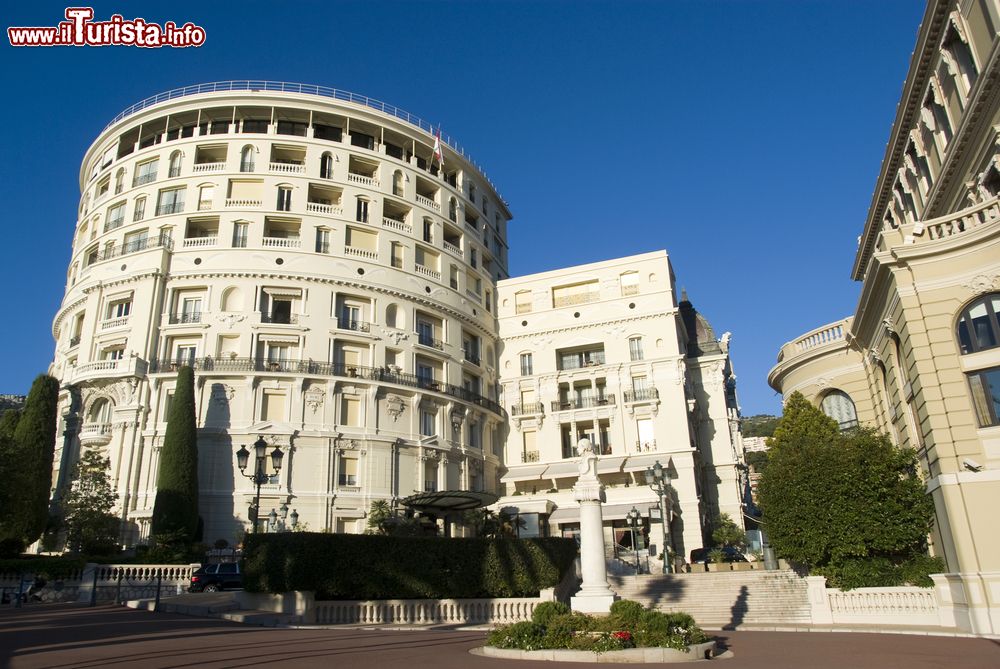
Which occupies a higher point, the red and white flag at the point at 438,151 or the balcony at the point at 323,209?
the red and white flag at the point at 438,151

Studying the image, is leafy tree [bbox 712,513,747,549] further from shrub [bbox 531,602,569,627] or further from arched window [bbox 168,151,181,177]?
arched window [bbox 168,151,181,177]

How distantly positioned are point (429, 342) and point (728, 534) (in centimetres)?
2132

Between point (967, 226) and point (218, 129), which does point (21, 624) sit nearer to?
point (967, 226)

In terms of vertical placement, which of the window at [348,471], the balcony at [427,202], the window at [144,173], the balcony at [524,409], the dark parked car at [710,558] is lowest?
the dark parked car at [710,558]

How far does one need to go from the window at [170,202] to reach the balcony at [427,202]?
1458cm

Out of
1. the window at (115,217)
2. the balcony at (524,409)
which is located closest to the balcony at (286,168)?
the window at (115,217)

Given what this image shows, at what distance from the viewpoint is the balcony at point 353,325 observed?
4216 cm

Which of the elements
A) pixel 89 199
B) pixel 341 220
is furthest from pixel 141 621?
pixel 89 199

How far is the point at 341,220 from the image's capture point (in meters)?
44.0

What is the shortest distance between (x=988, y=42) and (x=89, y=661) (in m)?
24.1

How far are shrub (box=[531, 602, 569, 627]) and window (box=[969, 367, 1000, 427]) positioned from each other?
10998 millimetres

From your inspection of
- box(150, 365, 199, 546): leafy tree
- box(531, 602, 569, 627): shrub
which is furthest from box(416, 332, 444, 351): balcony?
box(531, 602, 569, 627): shrub

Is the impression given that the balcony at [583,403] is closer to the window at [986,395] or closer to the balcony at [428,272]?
the balcony at [428,272]

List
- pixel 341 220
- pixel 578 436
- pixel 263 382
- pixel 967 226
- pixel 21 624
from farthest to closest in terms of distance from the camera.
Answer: pixel 578 436 → pixel 341 220 → pixel 263 382 → pixel 967 226 → pixel 21 624
